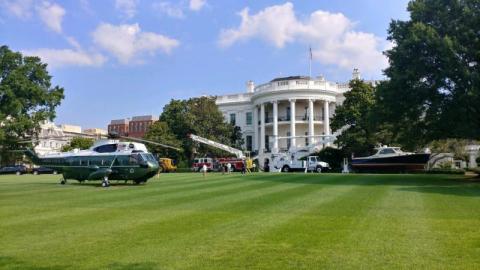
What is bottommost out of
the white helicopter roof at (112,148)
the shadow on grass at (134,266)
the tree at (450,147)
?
the shadow on grass at (134,266)

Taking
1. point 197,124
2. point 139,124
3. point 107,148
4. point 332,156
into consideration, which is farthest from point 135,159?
point 139,124

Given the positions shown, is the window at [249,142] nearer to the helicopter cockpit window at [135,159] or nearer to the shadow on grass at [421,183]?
the shadow on grass at [421,183]

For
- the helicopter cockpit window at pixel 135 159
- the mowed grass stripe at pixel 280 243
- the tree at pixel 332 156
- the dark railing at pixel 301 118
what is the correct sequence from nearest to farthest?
the mowed grass stripe at pixel 280 243
the helicopter cockpit window at pixel 135 159
the tree at pixel 332 156
the dark railing at pixel 301 118

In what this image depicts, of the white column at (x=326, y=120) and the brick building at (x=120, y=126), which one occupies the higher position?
the brick building at (x=120, y=126)

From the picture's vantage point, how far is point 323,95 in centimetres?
7338

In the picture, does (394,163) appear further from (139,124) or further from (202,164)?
(139,124)

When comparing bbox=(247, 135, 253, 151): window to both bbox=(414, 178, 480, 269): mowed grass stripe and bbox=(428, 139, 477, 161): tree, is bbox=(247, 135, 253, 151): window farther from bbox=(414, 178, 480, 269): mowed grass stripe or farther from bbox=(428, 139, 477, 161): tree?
bbox=(414, 178, 480, 269): mowed grass stripe

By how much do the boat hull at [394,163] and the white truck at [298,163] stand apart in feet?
16.2

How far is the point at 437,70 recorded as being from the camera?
29.7 m

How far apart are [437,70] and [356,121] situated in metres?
27.7

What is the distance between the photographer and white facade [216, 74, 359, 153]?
238 ft

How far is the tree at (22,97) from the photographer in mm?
67250

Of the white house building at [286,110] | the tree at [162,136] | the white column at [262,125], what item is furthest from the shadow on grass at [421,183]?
the white column at [262,125]

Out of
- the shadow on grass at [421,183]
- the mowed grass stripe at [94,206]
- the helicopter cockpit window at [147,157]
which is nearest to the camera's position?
the mowed grass stripe at [94,206]
